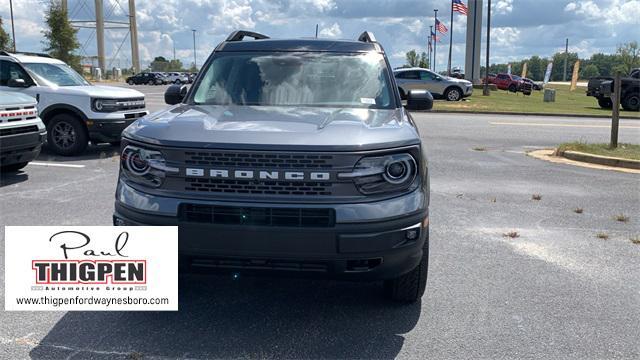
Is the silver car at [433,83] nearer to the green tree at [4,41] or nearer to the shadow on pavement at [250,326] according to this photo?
the shadow on pavement at [250,326]

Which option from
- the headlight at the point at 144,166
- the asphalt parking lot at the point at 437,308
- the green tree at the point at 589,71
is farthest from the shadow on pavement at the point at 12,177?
the green tree at the point at 589,71

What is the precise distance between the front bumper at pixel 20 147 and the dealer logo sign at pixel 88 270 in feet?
15.3

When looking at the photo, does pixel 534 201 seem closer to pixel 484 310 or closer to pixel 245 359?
pixel 484 310

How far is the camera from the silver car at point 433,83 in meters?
29.1

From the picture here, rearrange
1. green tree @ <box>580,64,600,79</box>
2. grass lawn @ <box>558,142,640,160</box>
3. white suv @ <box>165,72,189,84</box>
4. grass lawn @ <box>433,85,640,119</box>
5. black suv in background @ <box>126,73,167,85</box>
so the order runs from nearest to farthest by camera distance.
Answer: grass lawn @ <box>558,142,640,160</box> < grass lawn @ <box>433,85,640,119</box> < black suv in background @ <box>126,73,167,85</box> < white suv @ <box>165,72,189,84</box> < green tree @ <box>580,64,600,79</box>

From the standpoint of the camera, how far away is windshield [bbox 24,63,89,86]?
10.8m

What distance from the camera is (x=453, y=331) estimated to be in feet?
12.2

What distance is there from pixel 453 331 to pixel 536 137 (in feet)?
39.3

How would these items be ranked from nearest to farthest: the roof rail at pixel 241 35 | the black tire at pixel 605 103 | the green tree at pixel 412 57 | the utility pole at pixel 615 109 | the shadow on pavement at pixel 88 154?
1. the roof rail at pixel 241 35
2. the shadow on pavement at pixel 88 154
3. the utility pole at pixel 615 109
4. the black tire at pixel 605 103
5. the green tree at pixel 412 57

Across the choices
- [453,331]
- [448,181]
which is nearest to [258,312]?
[453,331]

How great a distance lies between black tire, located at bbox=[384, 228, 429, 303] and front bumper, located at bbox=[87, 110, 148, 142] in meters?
7.74

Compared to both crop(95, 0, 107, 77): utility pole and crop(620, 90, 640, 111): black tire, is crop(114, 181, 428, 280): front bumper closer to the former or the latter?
crop(620, 90, 640, 111): black tire

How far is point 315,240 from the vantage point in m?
3.22

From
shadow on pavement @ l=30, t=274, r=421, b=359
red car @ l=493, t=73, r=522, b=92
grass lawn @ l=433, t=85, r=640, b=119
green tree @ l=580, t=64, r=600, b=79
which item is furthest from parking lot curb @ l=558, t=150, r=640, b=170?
green tree @ l=580, t=64, r=600, b=79
